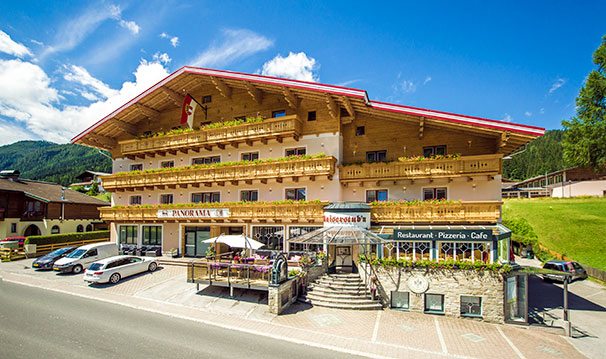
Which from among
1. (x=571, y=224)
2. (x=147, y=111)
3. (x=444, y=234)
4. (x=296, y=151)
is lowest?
(x=571, y=224)

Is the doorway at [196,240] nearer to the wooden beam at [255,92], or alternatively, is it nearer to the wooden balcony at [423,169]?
the wooden beam at [255,92]

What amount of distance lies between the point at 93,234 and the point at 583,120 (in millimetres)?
56153

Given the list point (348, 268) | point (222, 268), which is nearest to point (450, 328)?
point (348, 268)

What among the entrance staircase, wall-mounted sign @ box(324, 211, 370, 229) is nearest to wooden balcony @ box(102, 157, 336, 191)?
wall-mounted sign @ box(324, 211, 370, 229)

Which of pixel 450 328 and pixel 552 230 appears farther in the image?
pixel 552 230

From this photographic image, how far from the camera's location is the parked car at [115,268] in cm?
1875

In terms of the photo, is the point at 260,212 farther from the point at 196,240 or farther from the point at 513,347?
the point at 513,347

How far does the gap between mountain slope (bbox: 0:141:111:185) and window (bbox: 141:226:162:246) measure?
3934 inches

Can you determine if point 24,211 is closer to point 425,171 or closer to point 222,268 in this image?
point 222,268

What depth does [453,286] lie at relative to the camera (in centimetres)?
1566

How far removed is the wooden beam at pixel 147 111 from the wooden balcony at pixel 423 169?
19.5 metres

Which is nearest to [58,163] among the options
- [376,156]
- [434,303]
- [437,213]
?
[376,156]

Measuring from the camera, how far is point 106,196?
70.3 meters

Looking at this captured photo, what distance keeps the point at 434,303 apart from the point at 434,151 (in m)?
10.5
